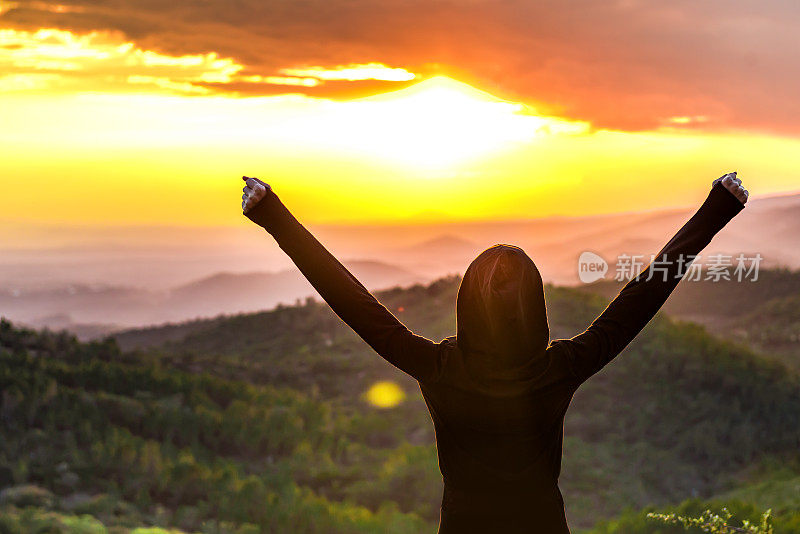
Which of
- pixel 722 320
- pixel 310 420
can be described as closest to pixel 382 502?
pixel 310 420

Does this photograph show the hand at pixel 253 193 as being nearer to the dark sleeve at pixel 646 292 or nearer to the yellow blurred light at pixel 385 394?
the dark sleeve at pixel 646 292

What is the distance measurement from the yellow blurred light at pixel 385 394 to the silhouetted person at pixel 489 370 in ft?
48.7

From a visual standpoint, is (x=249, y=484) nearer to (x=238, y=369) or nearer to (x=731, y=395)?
(x=238, y=369)

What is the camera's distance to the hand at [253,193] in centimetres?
286

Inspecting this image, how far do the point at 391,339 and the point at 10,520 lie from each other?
7204 millimetres

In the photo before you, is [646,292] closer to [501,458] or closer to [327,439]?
[501,458]

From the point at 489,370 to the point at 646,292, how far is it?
28.1 inches

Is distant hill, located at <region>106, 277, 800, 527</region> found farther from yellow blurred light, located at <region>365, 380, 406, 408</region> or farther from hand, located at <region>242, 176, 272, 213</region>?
hand, located at <region>242, 176, 272, 213</region>

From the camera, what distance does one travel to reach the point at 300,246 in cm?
286

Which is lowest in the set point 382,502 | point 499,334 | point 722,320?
point 382,502

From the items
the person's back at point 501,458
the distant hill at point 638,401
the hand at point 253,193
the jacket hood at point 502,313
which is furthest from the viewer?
the distant hill at point 638,401

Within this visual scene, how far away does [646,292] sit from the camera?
293cm

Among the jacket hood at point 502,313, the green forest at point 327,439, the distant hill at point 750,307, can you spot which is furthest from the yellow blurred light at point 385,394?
the jacket hood at point 502,313

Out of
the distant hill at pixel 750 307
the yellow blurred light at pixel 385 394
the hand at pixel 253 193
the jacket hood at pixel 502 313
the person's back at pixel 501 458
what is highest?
the distant hill at pixel 750 307
